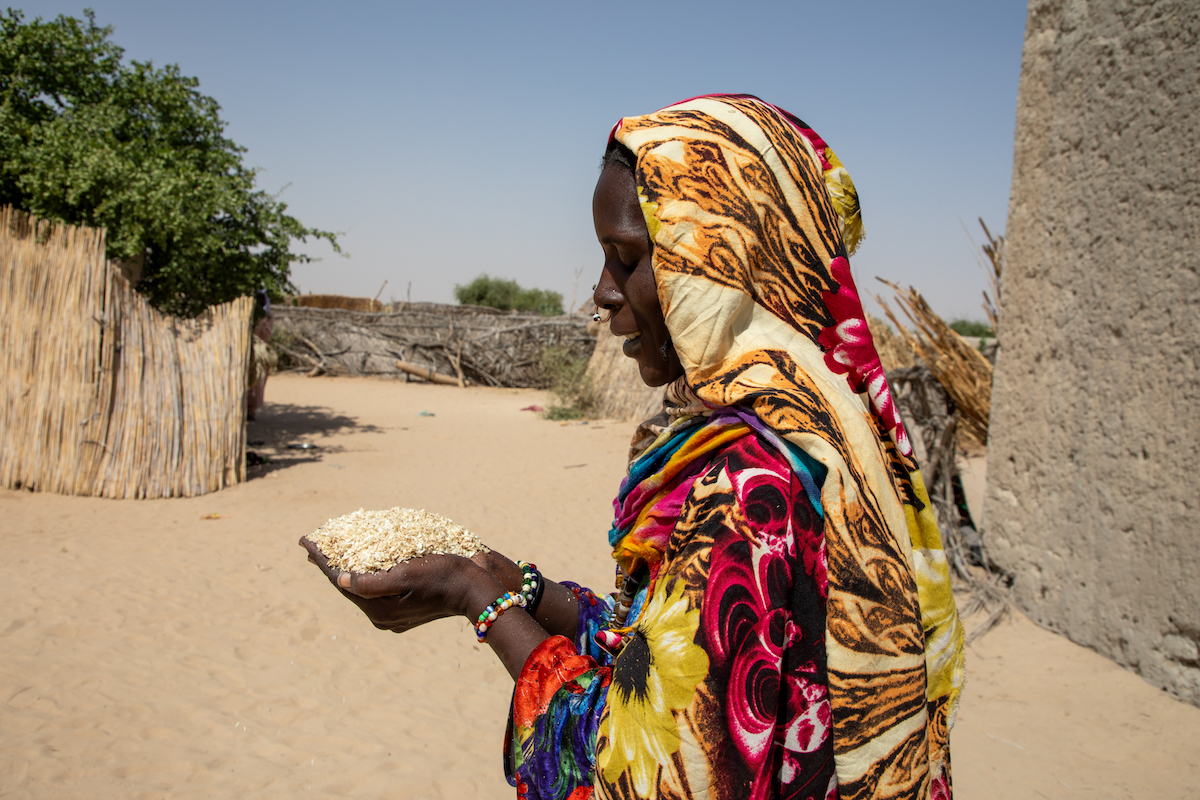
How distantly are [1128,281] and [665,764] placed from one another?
3.72 metres

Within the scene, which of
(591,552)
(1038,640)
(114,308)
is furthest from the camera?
(114,308)

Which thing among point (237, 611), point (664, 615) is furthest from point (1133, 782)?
point (237, 611)

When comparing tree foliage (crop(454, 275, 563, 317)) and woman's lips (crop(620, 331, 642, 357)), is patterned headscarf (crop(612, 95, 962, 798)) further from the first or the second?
tree foliage (crop(454, 275, 563, 317))

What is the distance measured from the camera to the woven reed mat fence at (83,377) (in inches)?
247

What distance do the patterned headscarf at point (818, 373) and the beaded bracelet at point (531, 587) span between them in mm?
554

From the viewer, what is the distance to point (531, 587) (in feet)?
4.81

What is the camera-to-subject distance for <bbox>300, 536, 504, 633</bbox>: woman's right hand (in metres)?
1.20

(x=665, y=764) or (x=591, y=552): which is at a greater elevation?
(x=665, y=764)

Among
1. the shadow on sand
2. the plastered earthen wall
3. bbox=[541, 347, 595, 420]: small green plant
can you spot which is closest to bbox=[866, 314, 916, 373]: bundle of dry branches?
bbox=[541, 347, 595, 420]: small green plant

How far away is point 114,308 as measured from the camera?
6500mm

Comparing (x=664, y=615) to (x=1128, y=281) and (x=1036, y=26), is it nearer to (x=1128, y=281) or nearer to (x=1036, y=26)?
(x=1128, y=281)

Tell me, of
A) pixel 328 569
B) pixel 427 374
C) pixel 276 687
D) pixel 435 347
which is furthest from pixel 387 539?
pixel 435 347

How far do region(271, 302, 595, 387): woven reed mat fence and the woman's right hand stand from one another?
57.7ft

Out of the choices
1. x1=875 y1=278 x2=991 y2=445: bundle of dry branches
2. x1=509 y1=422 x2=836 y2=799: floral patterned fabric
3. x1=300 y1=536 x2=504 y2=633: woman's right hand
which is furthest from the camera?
x1=875 y1=278 x2=991 y2=445: bundle of dry branches
